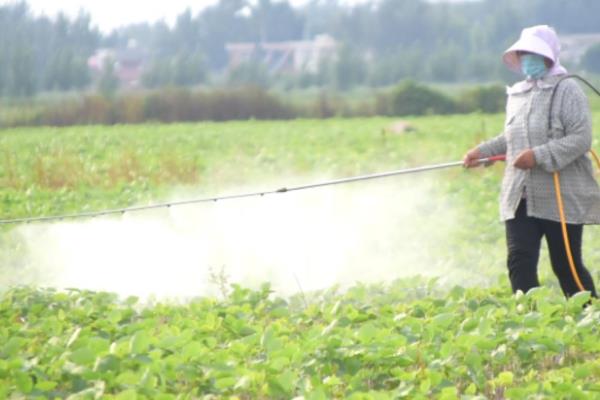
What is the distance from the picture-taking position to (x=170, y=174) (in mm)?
16188

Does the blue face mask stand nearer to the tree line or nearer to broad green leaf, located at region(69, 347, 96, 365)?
broad green leaf, located at region(69, 347, 96, 365)

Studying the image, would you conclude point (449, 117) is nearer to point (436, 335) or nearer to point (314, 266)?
point (314, 266)

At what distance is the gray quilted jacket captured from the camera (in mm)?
7414

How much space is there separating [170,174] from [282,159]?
335 cm

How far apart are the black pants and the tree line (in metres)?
20.2

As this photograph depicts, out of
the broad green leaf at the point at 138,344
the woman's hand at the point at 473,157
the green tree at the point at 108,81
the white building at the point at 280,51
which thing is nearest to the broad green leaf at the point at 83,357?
the broad green leaf at the point at 138,344

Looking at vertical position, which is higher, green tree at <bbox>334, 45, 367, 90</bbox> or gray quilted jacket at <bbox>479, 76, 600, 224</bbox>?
gray quilted jacket at <bbox>479, 76, 600, 224</bbox>

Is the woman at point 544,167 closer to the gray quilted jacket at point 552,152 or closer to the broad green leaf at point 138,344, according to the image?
the gray quilted jacket at point 552,152

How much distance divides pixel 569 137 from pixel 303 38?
48.6 m

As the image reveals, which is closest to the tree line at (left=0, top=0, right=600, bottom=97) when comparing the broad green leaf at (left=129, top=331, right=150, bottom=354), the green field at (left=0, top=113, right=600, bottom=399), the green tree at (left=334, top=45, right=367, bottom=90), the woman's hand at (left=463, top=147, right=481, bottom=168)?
the green tree at (left=334, top=45, right=367, bottom=90)

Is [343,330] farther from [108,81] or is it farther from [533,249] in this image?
[108,81]

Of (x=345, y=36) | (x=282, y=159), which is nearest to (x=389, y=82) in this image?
(x=345, y=36)

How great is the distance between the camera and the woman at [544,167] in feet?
24.4

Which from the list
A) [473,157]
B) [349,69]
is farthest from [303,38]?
[473,157]
